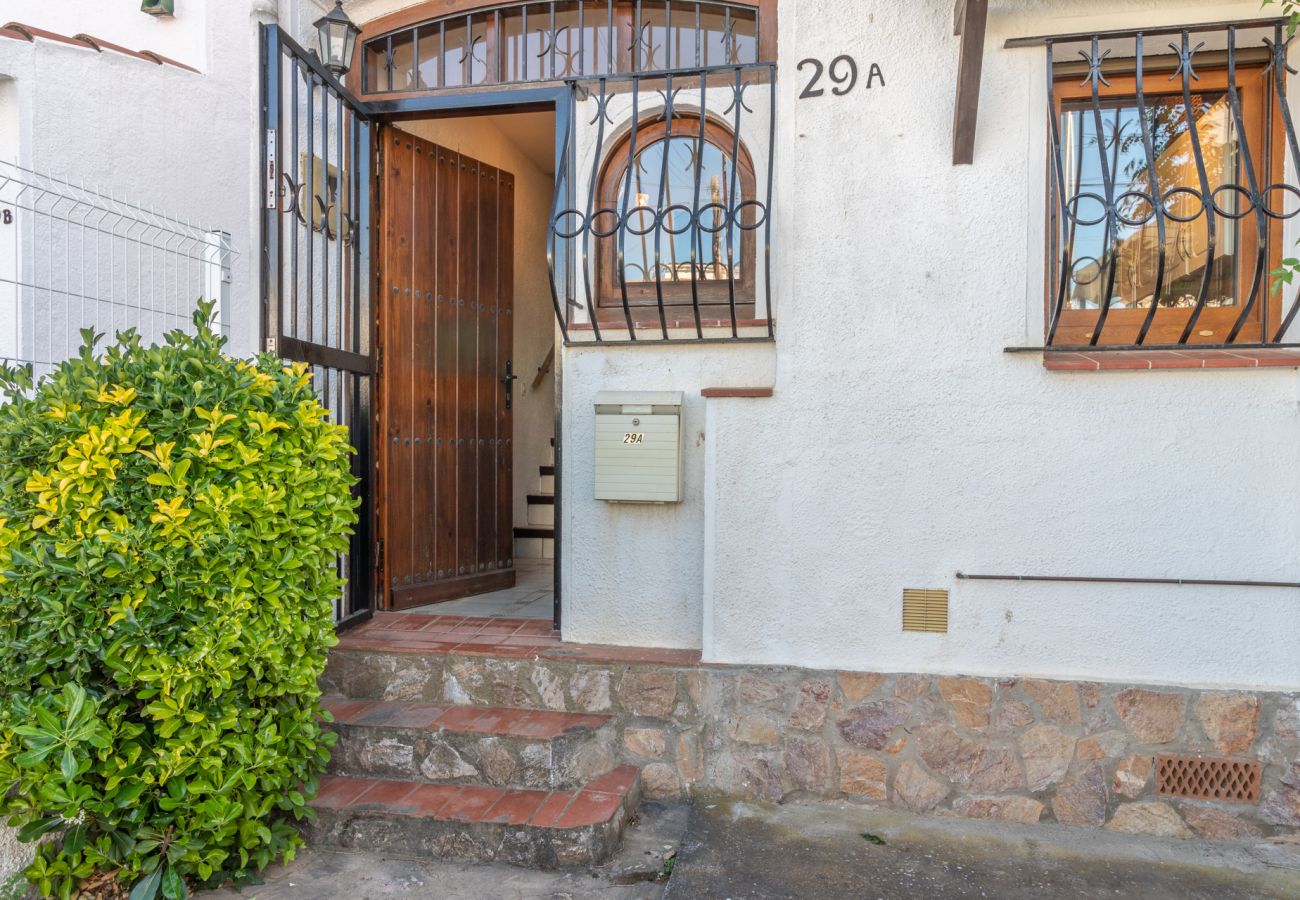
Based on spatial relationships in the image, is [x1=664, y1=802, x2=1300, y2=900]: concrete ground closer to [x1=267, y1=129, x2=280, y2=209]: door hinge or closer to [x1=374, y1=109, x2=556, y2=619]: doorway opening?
[x1=374, y1=109, x2=556, y2=619]: doorway opening

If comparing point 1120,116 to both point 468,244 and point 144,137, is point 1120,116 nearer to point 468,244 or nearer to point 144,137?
point 468,244

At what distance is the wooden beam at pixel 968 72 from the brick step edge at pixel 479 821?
8.73 ft

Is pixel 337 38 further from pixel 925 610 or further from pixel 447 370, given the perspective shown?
pixel 925 610

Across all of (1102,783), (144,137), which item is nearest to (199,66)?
(144,137)

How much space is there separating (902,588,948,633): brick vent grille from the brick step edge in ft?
4.01

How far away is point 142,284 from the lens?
150 inches

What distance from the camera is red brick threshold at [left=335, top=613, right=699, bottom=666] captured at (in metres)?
3.61

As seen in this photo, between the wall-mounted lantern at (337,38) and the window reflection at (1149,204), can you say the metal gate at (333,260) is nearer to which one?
the wall-mounted lantern at (337,38)

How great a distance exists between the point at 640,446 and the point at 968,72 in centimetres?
181

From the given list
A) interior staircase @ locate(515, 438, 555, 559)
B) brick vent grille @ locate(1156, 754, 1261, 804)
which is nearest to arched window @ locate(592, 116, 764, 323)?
brick vent grille @ locate(1156, 754, 1261, 804)

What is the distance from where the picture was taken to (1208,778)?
3193 mm

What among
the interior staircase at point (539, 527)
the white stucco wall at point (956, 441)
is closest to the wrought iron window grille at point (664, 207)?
the white stucco wall at point (956, 441)

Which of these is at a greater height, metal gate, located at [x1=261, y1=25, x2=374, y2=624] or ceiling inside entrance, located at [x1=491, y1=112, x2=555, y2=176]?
ceiling inside entrance, located at [x1=491, y1=112, x2=555, y2=176]

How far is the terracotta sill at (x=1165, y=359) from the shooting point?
314cm
